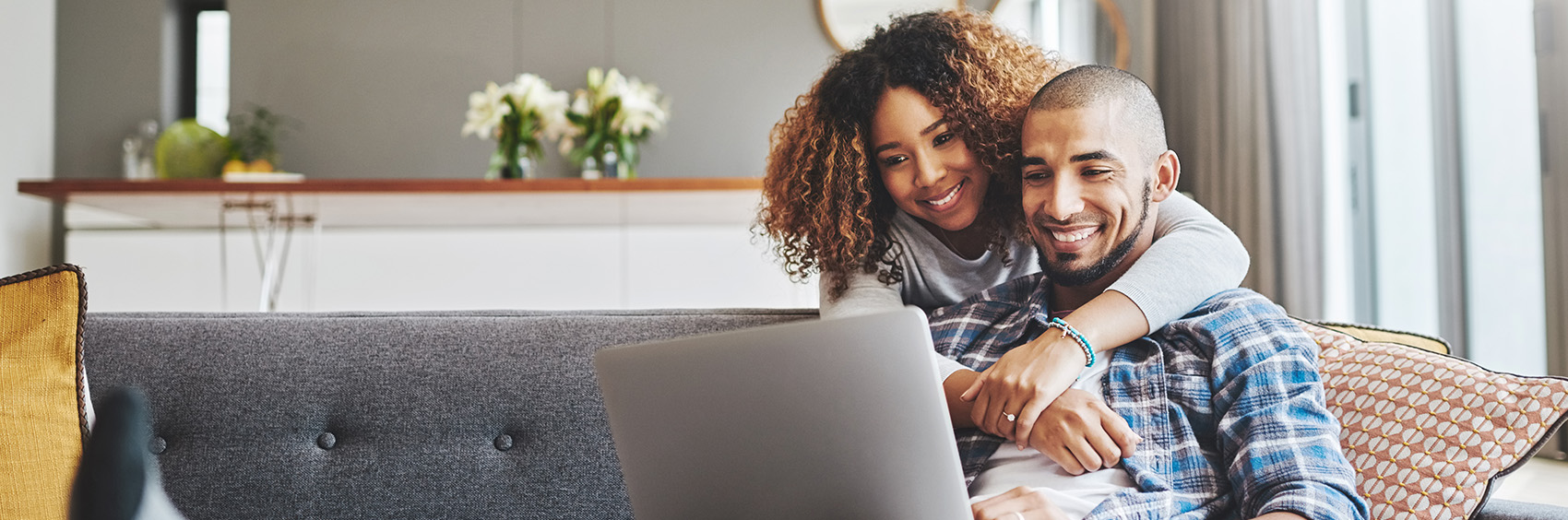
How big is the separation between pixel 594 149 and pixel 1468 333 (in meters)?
2.87

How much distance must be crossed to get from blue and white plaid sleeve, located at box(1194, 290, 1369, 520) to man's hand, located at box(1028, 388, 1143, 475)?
9 centimetres

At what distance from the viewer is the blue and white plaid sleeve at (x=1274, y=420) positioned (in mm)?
838

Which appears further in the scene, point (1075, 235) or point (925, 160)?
point (925, 160)

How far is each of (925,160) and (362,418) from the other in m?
0.73

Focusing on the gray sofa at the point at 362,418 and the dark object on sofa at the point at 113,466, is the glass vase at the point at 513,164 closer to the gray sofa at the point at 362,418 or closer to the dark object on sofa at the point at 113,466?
the gray sofa at the point at 362,418

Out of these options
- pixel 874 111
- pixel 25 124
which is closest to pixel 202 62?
pixel 25 124

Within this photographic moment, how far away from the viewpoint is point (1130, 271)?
3.34ft

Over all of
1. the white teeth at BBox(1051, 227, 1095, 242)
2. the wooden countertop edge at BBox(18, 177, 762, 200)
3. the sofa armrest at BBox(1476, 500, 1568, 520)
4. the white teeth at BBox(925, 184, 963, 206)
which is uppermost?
the wooden countertop edge at BBox(18, 177, 762, 200)

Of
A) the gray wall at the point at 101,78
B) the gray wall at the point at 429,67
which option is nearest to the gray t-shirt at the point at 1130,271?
the gray wall at the point at 429,67

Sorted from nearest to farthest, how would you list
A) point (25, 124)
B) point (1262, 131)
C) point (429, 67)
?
1. point (1262, 131)
2. point (25, 124)
3. point (429, 67)

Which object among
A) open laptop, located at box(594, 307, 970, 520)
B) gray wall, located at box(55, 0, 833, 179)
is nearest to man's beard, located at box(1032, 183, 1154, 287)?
open laptop, located at box(594, 307, 970, 520)

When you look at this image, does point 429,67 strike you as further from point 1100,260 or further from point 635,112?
point 1100,260

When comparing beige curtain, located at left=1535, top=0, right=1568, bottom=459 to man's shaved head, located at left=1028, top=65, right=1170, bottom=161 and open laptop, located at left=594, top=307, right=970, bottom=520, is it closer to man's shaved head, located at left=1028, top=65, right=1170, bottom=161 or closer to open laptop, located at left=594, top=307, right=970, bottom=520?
man's shaved head, located at left=1028, top=65, right=1170, bottom=161

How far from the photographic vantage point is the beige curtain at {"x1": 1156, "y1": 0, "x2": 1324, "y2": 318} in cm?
297
